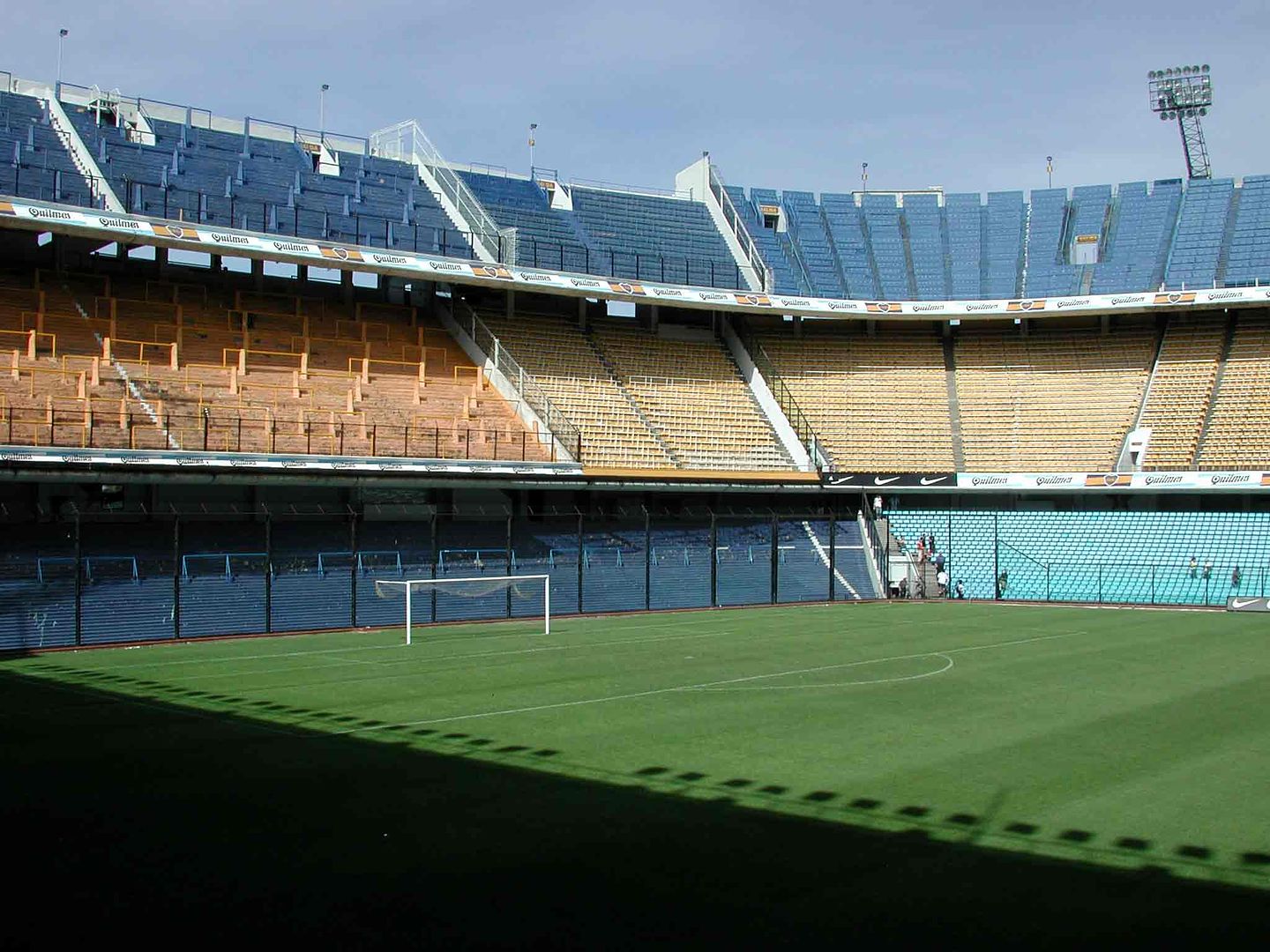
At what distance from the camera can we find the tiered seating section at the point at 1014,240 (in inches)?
1763

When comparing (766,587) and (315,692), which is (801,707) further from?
(766,587)

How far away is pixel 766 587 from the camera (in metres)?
35.5

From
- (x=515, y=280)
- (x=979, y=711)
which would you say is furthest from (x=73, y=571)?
(x=979, y=711)

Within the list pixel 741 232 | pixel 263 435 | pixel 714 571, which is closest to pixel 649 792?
pixel 263 435

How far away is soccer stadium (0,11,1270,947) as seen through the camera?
825cm

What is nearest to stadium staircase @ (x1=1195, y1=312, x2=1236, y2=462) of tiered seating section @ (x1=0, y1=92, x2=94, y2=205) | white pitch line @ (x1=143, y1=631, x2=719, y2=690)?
white pitch line @ (x1=143, y1=631, x2=719, y2=690)

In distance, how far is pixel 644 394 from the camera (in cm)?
4094

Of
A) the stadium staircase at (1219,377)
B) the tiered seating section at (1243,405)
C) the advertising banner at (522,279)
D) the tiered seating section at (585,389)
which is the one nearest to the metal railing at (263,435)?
the tiered seating section at (585,389)

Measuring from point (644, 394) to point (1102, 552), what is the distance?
1606 cm

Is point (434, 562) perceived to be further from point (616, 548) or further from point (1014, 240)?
point (1014, 240)

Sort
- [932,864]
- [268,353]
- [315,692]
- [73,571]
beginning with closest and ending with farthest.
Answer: [932,864], [315,692], [73,571], [268,353]

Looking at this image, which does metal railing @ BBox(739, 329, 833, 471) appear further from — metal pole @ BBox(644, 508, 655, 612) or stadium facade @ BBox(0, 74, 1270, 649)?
metal pole @ BBox(644, 508, 655, 612)

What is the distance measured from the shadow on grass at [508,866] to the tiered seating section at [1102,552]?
3001 centimetres

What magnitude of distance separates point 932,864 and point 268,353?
97.6 ft
